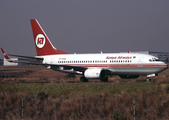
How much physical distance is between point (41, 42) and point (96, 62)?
10733 mm

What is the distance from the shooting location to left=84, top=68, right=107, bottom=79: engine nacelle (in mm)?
34969

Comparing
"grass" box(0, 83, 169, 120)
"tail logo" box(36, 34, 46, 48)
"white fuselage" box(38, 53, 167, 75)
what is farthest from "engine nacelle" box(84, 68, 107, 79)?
"tail logo" box(36, 34, 46, 48)

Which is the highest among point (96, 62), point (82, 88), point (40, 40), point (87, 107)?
point (40, 40)

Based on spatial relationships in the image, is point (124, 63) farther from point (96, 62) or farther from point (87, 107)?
point (87, 107)

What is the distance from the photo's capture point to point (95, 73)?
35.1 m

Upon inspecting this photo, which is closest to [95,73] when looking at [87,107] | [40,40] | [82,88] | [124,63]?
[124,63]

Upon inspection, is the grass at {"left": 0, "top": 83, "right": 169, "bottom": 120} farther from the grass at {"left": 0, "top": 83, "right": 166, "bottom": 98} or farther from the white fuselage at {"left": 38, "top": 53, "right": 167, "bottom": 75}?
the white fuselage at {"left": 38, "top": 53, "right": 167, "bottom": 75}

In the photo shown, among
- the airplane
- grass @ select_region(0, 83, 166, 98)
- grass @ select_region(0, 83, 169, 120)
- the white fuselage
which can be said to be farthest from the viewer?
the airplane

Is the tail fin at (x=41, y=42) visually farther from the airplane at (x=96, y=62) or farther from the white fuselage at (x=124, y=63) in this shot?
the white fuselage at (x=124, y=63)

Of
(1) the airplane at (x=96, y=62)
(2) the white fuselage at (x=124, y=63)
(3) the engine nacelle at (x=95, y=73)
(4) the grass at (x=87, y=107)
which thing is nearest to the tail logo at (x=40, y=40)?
(1) the airplane at (x=96, y=62)

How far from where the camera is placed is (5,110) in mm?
20406

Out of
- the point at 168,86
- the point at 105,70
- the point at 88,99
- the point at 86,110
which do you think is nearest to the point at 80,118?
the point at 86,110

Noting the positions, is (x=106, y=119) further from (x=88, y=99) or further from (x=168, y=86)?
(x=168, y=86)

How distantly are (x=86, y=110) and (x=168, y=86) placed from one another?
423 inches
